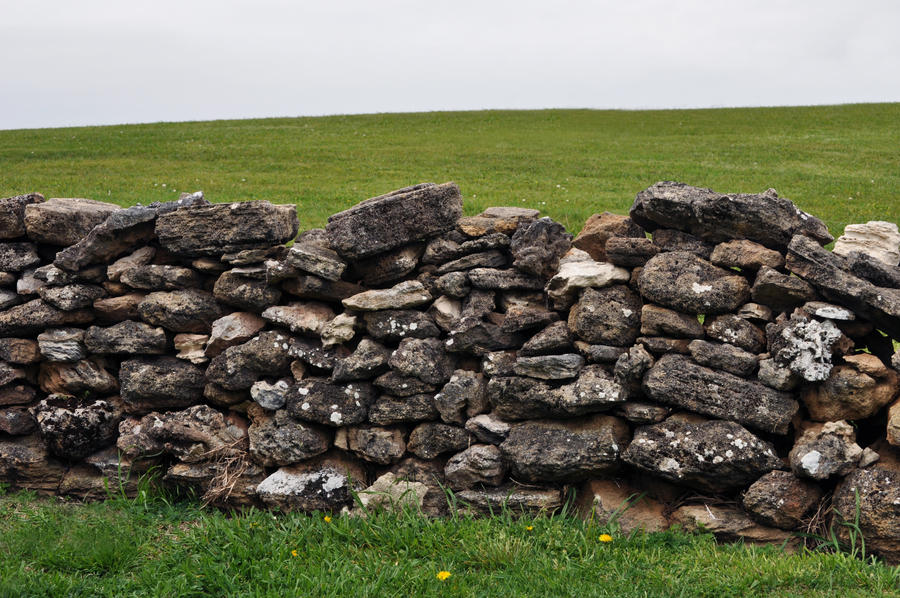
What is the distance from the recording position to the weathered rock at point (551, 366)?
517cm

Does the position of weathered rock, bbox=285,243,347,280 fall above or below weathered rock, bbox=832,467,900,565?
above

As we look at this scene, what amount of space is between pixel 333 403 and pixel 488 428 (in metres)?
1.16

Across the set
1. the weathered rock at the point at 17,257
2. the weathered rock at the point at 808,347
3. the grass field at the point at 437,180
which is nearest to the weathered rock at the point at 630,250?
the weathered rock at the point at 808,347

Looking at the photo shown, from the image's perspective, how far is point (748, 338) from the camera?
5055 millimetres

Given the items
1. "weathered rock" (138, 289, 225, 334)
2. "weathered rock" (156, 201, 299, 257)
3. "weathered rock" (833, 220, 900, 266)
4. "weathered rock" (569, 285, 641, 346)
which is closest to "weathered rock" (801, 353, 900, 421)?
"weathered rock" (833, 220, 900, 266)

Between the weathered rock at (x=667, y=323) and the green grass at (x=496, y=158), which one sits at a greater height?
the green grass at (x=496, y=158)

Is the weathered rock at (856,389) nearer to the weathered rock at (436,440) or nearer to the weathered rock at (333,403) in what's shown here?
the weathered rock at (436,440)

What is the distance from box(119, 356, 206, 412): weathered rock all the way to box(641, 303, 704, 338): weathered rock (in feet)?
11.4

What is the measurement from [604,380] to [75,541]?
3600mm

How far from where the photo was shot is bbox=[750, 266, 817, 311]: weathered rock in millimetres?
4926

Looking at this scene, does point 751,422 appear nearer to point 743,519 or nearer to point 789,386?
point 789,386

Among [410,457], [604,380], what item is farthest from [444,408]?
[604,380]

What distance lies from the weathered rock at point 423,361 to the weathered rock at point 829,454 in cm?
238

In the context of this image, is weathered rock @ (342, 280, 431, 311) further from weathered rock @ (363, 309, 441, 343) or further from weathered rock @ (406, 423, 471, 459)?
weathered rock @ (406, 423, 471, 459)
